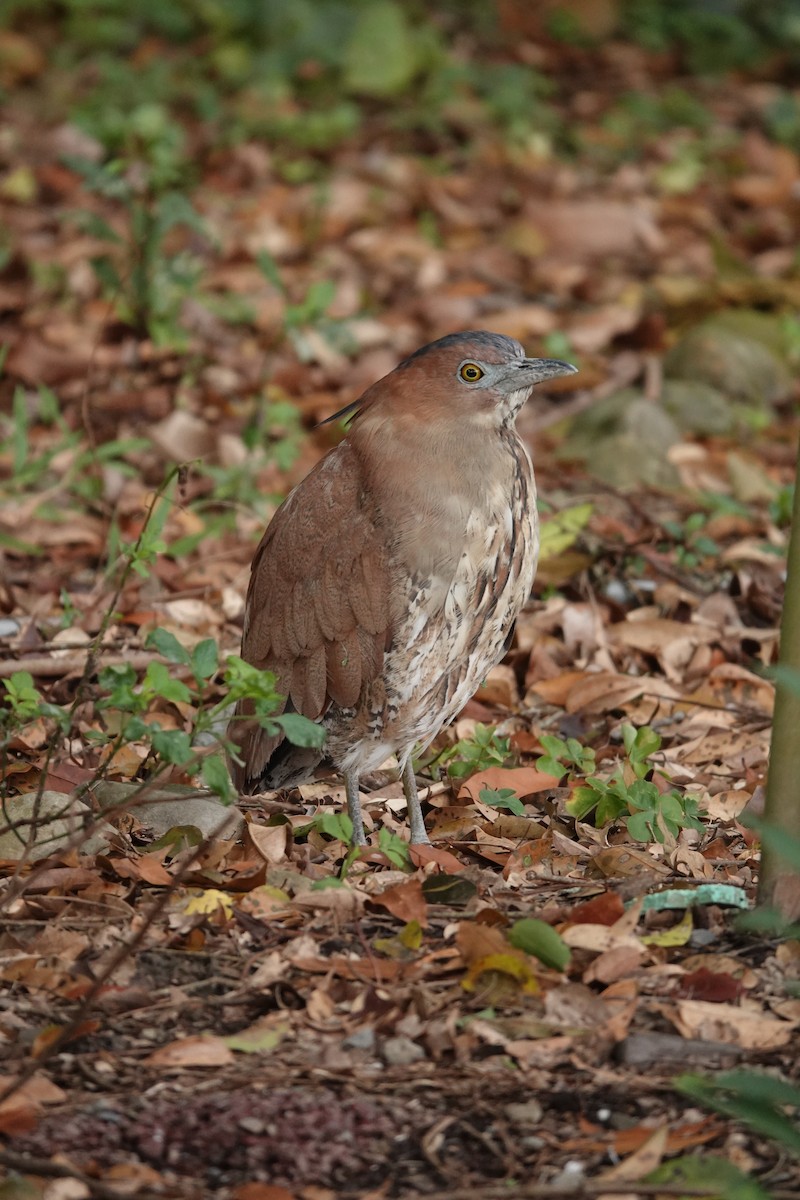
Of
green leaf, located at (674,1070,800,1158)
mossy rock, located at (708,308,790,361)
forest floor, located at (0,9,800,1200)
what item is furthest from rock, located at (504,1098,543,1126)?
mossy rock, located at (708,308,790,361)

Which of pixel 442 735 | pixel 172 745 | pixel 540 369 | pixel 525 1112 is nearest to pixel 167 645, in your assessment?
pixel 172 745

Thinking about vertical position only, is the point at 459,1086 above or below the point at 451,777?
above

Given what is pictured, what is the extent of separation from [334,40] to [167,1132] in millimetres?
9890

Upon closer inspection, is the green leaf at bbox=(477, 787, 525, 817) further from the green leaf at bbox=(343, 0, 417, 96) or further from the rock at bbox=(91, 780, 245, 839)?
the green leaf at bbox=(343, 0, 417, 96)

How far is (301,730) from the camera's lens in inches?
122

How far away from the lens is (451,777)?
4.43m

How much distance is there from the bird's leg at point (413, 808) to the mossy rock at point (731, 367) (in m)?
4.09

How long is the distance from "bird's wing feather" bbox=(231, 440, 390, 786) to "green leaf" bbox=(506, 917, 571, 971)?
42.3 inches

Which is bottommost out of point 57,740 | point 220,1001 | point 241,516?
point 241,516

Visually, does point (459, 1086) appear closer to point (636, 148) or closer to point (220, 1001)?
point (220, 1001)

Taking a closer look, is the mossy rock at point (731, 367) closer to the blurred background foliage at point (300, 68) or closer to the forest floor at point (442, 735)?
the forest floor at point (442, 735)

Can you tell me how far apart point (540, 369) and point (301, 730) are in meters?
1.41

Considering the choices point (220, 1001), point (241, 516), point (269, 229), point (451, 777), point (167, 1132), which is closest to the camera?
point (167, 1132)

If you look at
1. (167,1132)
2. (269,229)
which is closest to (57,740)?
(167,1132)
